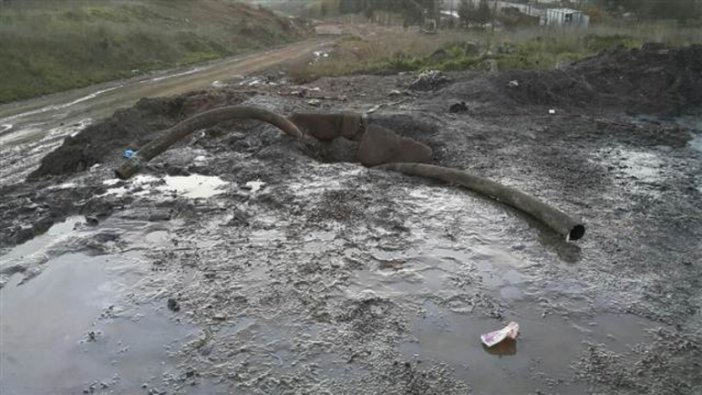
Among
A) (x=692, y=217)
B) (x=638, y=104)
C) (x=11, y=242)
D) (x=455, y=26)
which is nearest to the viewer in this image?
(x=11, y=242)

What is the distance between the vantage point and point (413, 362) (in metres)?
5.16

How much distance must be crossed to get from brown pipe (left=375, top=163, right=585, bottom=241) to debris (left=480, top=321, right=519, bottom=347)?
2.30 m

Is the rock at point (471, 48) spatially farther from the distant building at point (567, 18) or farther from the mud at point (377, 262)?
the mud at point (377, 262)

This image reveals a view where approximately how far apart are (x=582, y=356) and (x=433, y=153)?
5.89m

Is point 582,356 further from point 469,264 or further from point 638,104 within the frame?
point 638,104

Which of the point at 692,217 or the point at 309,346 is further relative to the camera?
the point at 692,217

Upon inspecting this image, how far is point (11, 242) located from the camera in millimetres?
7469

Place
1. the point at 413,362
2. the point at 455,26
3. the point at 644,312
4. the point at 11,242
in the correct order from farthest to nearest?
the point at 455,26, the point at 11,242, the point at 644,312, the point at 413,362

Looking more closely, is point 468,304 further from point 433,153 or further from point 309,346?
point 433,153

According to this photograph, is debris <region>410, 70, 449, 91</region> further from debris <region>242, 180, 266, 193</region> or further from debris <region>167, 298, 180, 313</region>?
debris <region>167, 298, 180, 313</region>

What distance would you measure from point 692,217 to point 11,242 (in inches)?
372

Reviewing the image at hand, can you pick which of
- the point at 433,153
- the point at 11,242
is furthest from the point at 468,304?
the point at 11,242

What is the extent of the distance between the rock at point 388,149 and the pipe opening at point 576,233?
3434mm

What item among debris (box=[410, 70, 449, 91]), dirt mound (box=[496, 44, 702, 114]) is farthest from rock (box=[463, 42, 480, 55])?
debris (box=[410, 70, 449, 91])
